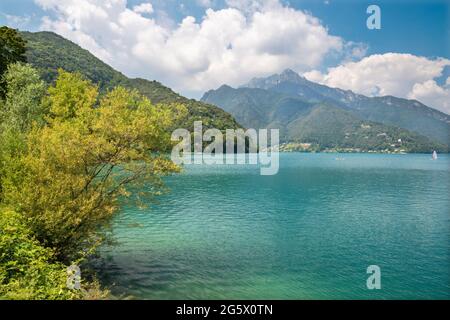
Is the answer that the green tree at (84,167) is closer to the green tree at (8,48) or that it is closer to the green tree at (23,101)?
A: the green tree at (23,101)

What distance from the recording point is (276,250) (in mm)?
32562

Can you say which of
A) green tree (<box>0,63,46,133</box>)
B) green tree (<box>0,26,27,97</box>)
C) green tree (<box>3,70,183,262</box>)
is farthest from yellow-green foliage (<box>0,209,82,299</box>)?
green tree (<box>0,26,27,97</box>)

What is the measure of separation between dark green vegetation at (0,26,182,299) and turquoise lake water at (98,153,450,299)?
4.36 metres

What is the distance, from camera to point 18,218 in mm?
18547

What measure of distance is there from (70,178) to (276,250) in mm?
21002

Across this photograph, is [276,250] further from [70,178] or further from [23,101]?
[23,101]

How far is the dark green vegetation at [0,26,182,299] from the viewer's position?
56.9 ft

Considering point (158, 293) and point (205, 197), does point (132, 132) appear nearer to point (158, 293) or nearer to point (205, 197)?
point (158, 293)

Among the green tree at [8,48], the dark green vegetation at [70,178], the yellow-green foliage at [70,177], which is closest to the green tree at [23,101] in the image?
the yellow-green foliage at [70,177]

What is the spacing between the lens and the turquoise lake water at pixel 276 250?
Result: 2325 cm

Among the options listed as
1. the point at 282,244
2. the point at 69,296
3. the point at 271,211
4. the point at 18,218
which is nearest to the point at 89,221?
the point at 18,218

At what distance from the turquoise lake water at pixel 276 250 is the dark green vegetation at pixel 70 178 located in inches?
172

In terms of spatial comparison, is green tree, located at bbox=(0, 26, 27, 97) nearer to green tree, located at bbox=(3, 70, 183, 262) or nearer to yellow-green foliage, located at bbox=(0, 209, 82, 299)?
green tree, located at bbox=(3, 70, 183, 262)

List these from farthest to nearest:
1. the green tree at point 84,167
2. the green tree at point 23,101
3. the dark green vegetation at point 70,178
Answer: the green tree at point 23,101
the green tree at point 84,167
the dark green vegetation at point 70,178
